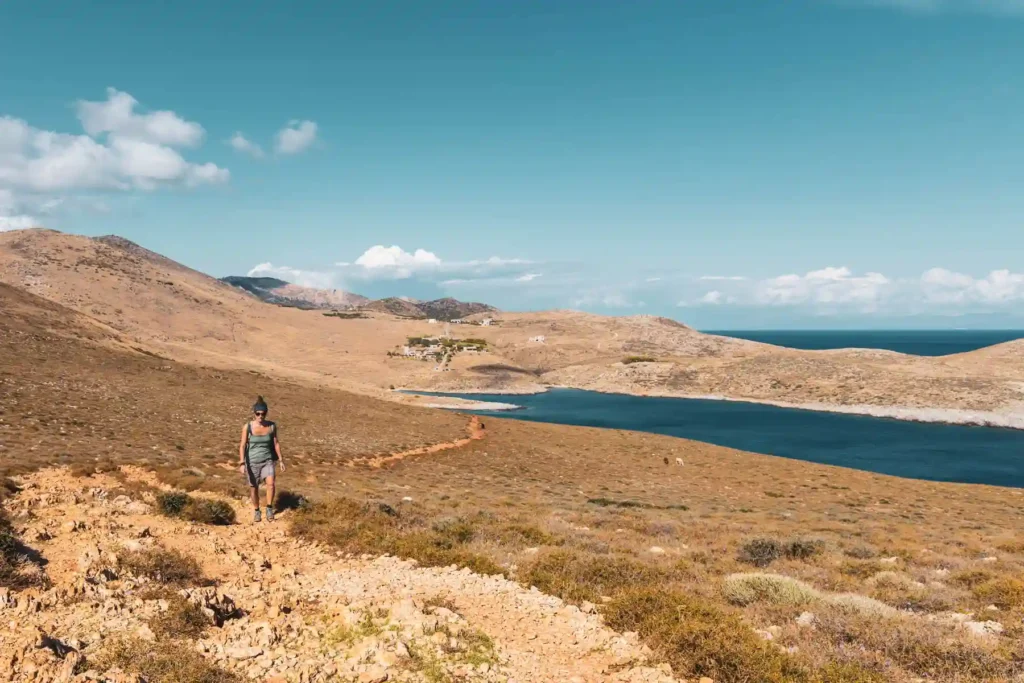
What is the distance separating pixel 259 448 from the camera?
573 inches

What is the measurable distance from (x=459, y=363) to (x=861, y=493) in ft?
400

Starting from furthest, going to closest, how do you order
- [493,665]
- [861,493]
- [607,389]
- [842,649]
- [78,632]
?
[607,389] → [861,493] → [842,649] → [493,665] → [78,632]

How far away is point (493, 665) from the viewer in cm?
748

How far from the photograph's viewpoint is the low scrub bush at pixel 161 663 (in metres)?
6.36

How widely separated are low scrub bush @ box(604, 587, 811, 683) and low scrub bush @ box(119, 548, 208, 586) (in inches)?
288

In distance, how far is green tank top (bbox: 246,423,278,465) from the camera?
14.5 meters

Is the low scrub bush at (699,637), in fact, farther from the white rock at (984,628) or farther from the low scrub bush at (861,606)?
the white rock at (984,628)

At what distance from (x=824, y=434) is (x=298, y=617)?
9164cm

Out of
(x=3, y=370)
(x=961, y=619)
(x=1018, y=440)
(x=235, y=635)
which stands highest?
(x=3, y=370)

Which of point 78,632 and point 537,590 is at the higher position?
point 78,632

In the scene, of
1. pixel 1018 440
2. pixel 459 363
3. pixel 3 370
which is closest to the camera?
pixel 3 370

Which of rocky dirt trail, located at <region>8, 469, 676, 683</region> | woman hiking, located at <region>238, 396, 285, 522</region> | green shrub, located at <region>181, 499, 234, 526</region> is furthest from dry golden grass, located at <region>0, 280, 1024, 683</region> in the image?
green shrub, located at <region>181, 499, 234, 526</region>

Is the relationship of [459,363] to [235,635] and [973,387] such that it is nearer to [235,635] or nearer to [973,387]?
[973,387]

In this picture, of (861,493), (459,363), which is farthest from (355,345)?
(861,493)
